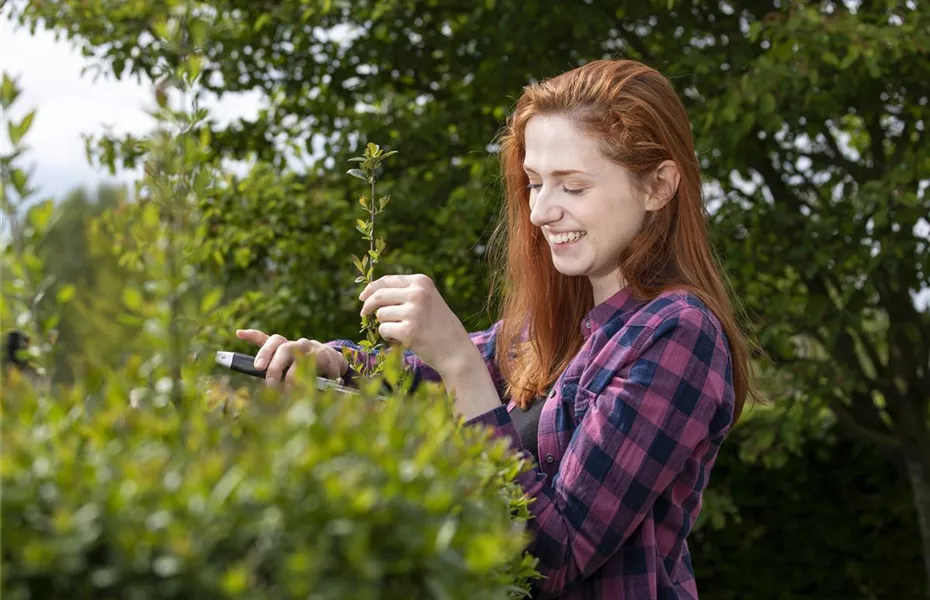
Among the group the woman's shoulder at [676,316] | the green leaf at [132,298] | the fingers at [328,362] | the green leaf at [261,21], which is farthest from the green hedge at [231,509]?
the green leaf at [261,21]

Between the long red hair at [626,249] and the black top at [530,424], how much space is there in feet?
0.11

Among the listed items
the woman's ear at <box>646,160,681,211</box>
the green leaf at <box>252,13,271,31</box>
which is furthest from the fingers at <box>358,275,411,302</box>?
the green leaf at <box>252,13,271,31</box>

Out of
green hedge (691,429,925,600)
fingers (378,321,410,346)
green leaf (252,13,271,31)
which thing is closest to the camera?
fingers (378,321,410,346)

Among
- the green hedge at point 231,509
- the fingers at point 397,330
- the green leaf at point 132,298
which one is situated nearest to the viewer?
the green hedge at point 231,509

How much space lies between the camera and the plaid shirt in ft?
7.09

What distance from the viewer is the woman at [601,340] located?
2170 millimetres

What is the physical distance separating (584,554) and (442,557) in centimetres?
103

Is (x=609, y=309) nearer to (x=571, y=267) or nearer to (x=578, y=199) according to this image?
(x=571, y=267)

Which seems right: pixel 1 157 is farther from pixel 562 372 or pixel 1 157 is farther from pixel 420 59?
pixel 420 59

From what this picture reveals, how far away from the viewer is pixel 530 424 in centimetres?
250

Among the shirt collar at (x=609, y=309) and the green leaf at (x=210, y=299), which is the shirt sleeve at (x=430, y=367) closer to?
the shirt collar at (x=609, y=309)

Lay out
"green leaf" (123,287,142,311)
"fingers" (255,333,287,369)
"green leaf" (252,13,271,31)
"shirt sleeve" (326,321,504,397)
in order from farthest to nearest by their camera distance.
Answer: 1. "green leaf" (252,13,271,31)
2. "shirt sleeve" (326,321,504,397)
3. "fingers" (255,333,287,369)
4. "green leaf" (123,287,142,311)

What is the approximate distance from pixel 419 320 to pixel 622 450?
451mm

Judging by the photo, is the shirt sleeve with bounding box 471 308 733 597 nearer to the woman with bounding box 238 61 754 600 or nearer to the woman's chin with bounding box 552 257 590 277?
the woman with bounding box 238 61 754 600
